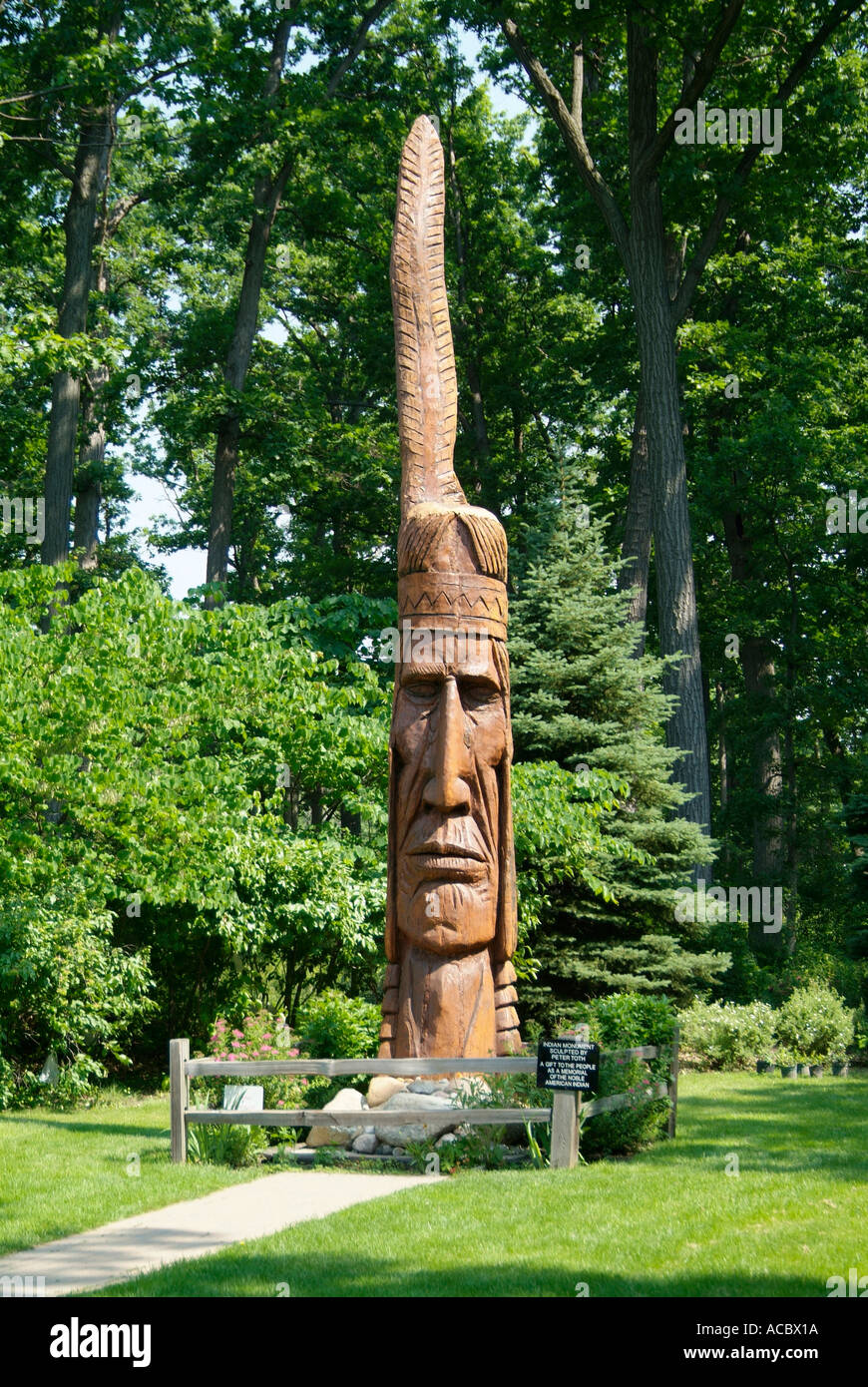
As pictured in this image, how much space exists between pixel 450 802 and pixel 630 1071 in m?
2.62

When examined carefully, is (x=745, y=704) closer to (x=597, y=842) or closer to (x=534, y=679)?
(x=534, y=679)

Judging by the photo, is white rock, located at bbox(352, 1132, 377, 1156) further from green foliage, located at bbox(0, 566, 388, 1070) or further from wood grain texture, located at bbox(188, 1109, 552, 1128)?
green foliage, located at bbox(0, 566, 388, 1070)

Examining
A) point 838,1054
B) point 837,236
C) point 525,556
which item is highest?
point 837,236

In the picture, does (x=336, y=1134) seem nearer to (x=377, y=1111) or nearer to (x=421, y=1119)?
(x=377, y=1111)

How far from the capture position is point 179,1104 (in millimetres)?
10281

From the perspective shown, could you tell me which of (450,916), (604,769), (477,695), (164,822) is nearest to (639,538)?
(604,769)

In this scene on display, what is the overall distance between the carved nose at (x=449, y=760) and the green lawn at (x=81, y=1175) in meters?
3.32

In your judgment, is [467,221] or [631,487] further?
[467,221]

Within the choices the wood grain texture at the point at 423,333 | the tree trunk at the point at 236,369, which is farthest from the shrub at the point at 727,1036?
the tree trunk at the point at 236,369

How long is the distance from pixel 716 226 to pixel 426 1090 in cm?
1563

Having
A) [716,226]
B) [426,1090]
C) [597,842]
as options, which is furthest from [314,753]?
[716,226]

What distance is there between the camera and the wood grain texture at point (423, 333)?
13469mm

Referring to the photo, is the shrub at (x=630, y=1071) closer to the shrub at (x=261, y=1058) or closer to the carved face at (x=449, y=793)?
the carved face at (x=449, y=793)

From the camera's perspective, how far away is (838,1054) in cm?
1811
